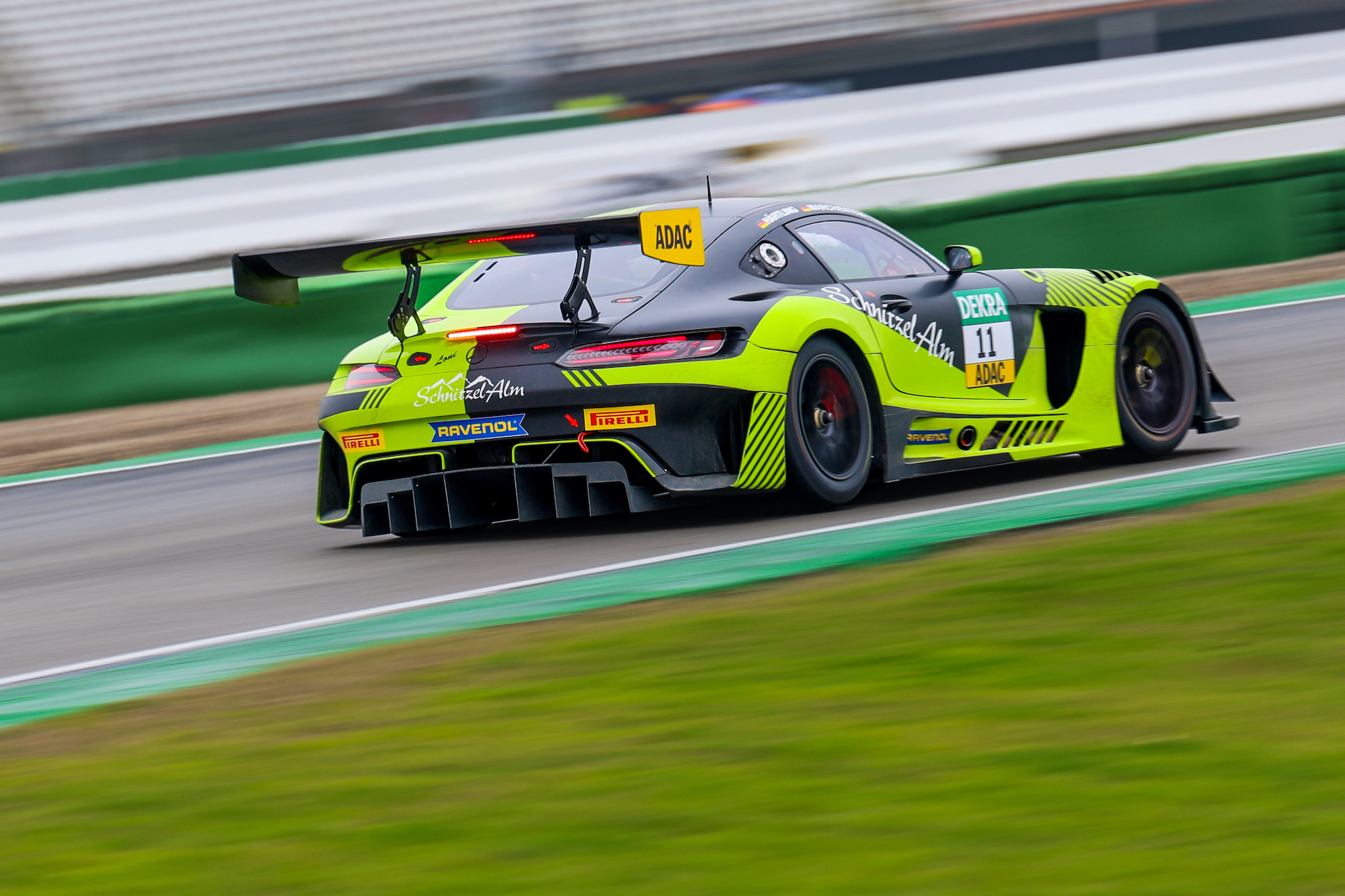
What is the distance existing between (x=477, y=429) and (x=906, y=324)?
5.90 ft

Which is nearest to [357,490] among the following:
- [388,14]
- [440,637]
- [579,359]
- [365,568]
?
[365,568]

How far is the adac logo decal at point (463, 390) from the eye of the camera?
6668mm

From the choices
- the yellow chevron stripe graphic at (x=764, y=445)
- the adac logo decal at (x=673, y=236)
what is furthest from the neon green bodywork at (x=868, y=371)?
the adac logo decal at (x=673, y=236)

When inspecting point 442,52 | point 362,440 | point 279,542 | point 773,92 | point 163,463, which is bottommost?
point 279,542

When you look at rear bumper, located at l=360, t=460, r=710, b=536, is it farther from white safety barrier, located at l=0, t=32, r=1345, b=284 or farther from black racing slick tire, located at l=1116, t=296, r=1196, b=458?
white safety barrier, located at l=0, t=32, r=1345, b=284

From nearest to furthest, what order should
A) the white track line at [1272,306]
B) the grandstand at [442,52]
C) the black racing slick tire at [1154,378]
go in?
the black racing slick tire at [1154,378] → the white track line at [1272,306] → the grandstand at [442,52]

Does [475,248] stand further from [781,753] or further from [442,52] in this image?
[442,52]

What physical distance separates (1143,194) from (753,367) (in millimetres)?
11268

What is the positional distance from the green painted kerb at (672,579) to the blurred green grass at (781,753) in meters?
0.21

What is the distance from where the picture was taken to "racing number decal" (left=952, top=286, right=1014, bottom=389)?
→ 24.7 ft

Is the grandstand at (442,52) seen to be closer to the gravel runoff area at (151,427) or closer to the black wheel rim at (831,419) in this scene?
the gravel runoff area at (151,427)

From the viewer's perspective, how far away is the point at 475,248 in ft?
21.7

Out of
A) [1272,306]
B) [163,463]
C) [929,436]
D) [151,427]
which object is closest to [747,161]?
[1272,306]

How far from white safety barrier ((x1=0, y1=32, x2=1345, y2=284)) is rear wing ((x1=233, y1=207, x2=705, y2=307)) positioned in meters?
10.8
